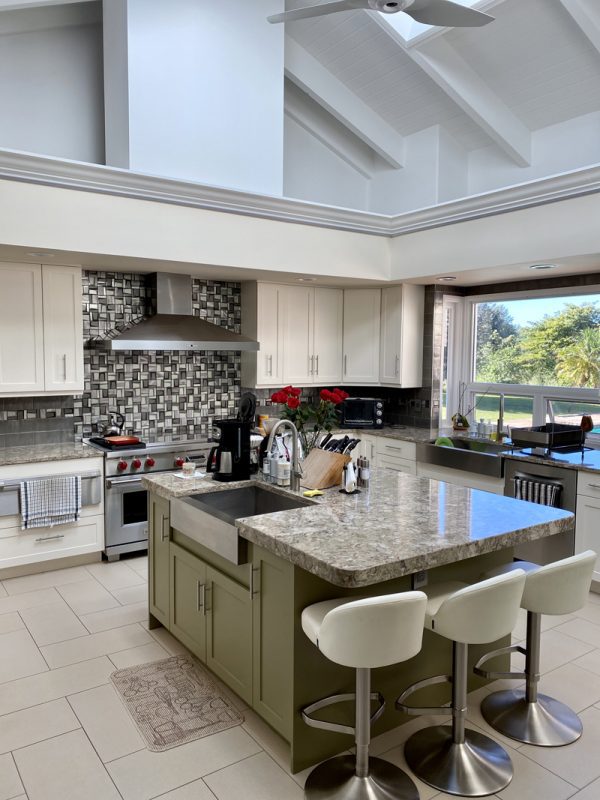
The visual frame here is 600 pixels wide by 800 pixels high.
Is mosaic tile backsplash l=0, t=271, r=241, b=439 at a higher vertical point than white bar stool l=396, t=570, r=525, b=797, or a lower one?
higher

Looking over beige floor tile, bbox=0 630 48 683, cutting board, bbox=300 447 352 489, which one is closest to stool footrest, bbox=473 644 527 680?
A: cutting board, bbox=300 447 352 489

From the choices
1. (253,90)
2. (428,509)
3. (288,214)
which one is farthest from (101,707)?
(253,90)

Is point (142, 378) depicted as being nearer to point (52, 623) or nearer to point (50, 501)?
point (50, 501)

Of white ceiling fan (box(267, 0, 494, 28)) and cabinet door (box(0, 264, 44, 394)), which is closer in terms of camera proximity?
white ceiling fan (box(267, 0, 494, 28))

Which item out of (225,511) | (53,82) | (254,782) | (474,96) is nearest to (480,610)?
(254,782)

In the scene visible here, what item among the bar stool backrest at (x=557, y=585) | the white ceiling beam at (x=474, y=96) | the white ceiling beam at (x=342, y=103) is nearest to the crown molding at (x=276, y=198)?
the white ceiling beam at (x=474, y=96)

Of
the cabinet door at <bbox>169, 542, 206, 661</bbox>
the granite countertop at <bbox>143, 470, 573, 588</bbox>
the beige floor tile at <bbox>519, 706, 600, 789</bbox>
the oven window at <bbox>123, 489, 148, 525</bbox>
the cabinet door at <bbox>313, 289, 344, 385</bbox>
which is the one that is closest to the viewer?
the granite countertop at <bbox>143, 470, 573, 588</bbox>

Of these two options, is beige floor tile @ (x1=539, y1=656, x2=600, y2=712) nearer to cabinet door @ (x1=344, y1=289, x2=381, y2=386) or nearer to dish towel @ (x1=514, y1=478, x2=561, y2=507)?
dish towel @ (x1=514, y1=478, x2=561, y2=507)

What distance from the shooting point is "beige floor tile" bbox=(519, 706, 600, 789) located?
2.35m

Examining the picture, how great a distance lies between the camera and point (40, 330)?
14.7 ft

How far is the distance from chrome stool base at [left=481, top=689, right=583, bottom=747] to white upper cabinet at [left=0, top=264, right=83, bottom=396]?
3.52 meters

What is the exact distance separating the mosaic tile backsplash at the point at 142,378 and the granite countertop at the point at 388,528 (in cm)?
212

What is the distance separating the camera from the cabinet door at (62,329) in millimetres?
4496

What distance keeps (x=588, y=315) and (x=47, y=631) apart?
14.9 feet
